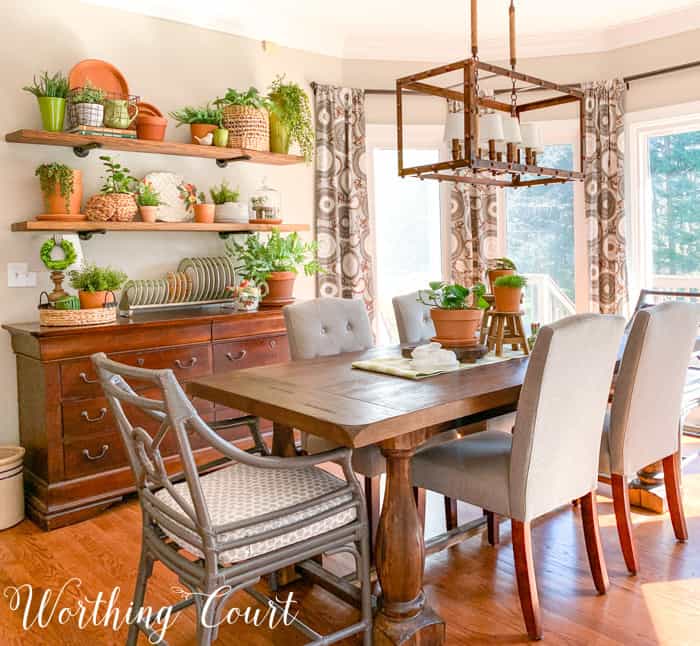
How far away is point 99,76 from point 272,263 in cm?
138

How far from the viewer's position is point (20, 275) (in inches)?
136

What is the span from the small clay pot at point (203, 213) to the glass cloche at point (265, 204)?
1.15 ft

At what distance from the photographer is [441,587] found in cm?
245

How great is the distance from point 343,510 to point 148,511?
56 centimetres

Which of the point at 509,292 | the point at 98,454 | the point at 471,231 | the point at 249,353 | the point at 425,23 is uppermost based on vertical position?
the point at 425,23

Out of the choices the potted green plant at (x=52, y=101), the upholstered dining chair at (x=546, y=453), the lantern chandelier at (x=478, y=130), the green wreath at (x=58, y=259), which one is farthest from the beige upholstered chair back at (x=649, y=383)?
the potted green plant at (x=52, y=101)

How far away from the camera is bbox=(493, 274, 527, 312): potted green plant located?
2777 mm

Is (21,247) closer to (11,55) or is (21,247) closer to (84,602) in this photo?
(11,55)

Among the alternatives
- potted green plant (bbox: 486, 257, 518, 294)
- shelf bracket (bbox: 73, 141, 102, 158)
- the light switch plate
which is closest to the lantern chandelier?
potted green plant (bbox: 486, 257, 518, 294)

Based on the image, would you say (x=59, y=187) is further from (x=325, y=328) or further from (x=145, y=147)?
(x=325, y=328)

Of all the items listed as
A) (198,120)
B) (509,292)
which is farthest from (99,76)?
(509,292)

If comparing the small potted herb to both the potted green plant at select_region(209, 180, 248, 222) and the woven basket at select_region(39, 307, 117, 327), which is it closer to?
the potted green plant at select_region(209, 180, 248, 222)

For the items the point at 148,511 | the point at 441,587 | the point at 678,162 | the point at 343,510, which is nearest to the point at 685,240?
the point at 678,162

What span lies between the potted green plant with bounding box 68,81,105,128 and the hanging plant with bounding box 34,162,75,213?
0.23m
